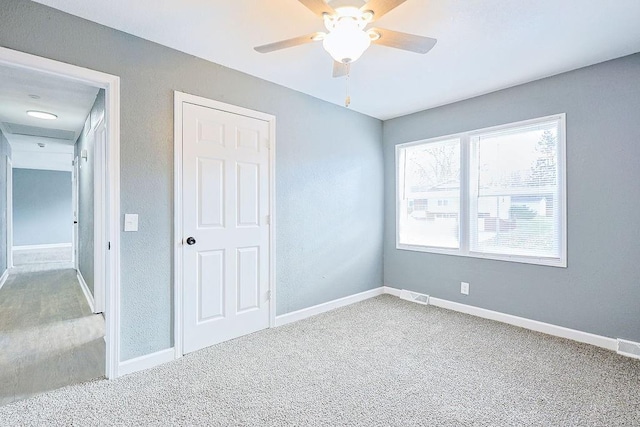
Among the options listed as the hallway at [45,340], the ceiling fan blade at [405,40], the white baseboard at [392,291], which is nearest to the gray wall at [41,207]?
the hallway at [45,340]

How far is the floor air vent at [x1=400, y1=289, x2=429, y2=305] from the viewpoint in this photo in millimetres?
3923

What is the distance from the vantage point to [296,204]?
3385 mm

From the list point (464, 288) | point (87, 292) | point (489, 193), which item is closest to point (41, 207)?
point (87, 292)

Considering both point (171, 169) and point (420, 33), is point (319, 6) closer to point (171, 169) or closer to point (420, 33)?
point (420, 33)

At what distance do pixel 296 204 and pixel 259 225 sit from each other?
51cm

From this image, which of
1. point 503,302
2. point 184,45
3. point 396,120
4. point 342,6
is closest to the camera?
point 342,6

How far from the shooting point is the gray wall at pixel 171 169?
7.00 feet

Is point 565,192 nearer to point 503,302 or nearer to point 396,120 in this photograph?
point 503,302

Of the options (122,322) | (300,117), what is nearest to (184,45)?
(300,117)

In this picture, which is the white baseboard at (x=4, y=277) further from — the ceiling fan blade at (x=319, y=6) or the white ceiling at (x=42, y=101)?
the ceiling fan blade at (x=319, y=6)

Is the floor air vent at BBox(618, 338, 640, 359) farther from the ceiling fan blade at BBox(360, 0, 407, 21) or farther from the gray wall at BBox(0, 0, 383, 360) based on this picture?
the ceiling fan blade at BBox(360, 0, 407, 21)

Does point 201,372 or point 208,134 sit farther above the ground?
point 208,134

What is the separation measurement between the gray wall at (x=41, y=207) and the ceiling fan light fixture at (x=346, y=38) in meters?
11.0

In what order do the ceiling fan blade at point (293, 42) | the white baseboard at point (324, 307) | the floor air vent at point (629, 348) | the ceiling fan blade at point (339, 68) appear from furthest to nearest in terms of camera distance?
the white baseboard at point (324, 307), the floor air vent at point (629, 348), the ceiling fan blade at point (339, 68), the ceiling fan blade at point (293, 42)
